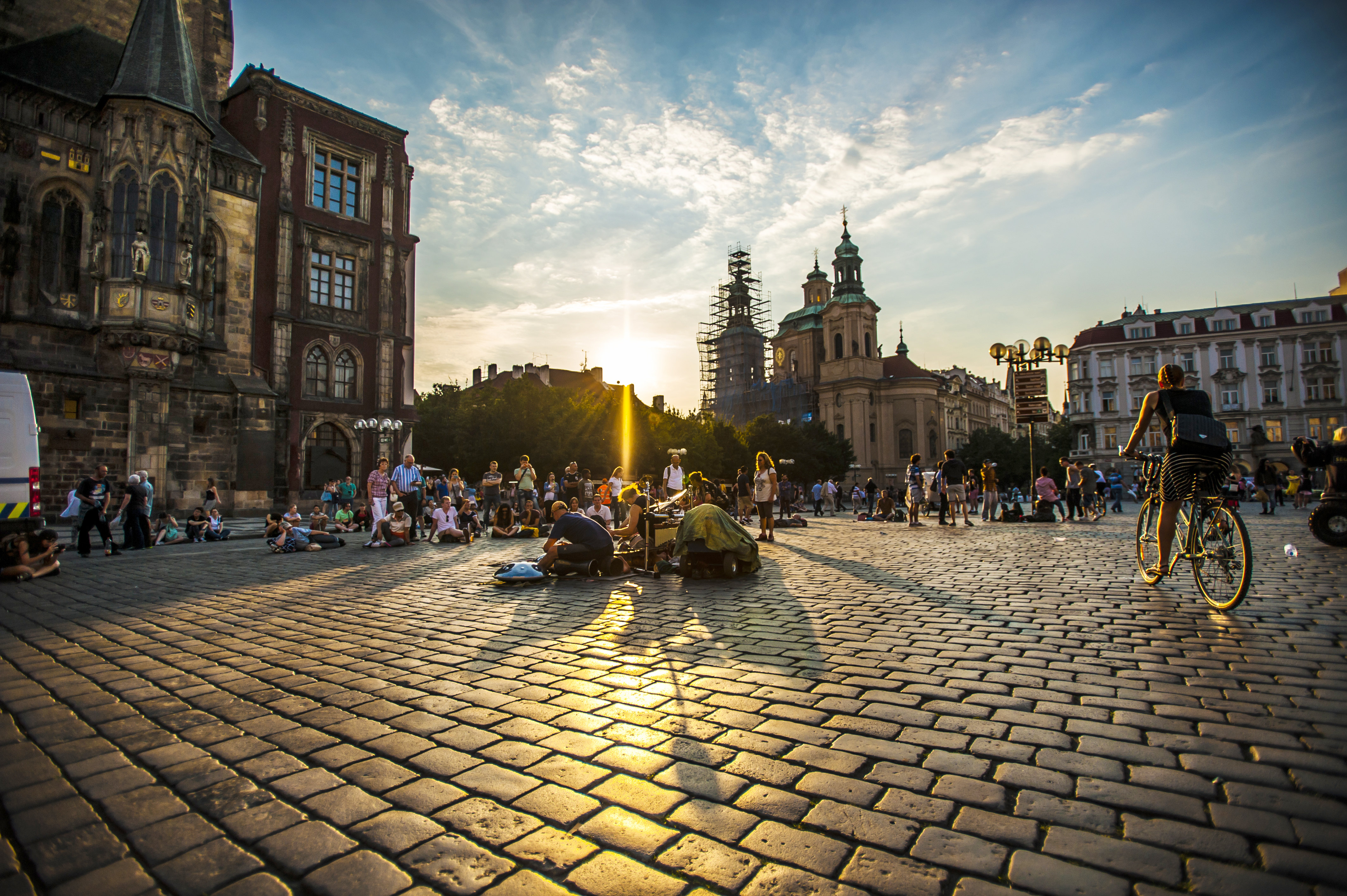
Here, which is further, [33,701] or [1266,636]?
[1266,636]

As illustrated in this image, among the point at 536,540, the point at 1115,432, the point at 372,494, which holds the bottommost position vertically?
the point at 536,540

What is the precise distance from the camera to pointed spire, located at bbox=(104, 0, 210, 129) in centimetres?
2089

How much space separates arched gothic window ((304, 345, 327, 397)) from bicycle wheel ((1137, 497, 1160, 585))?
95.4 feet

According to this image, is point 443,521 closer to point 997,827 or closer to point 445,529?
point 445,529

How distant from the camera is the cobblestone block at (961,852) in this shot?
1.96m

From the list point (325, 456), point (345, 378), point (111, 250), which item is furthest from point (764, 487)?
point (345, 378)

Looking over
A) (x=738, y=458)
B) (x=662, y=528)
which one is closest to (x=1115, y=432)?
(x=738, y=458)

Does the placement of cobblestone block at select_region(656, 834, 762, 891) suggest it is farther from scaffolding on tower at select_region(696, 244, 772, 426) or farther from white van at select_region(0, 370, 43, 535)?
scaffolding on tower at select_region(696, 244, 772, 426)

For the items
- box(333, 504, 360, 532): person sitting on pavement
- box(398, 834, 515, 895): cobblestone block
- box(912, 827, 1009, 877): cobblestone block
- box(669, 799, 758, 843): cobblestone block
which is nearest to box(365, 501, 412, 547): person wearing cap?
box(333, 504, 360, 532): person sitting on pavement

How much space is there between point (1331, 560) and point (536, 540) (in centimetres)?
1385

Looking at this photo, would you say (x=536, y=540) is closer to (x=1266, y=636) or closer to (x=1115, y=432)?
(x=1266, y=636)

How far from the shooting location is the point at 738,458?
56188 mm

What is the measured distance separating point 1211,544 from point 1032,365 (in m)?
20.2

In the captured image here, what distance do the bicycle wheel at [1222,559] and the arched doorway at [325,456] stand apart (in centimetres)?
2912
